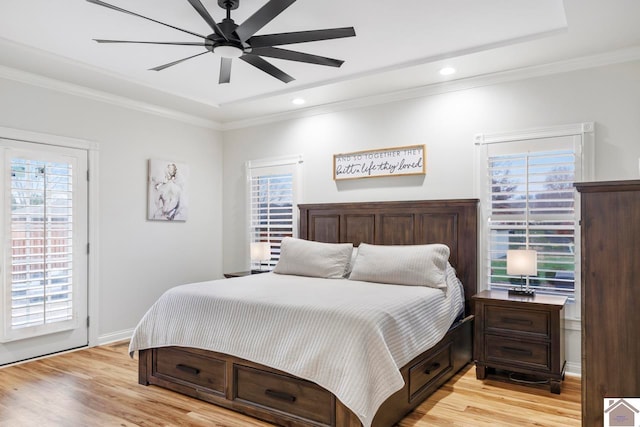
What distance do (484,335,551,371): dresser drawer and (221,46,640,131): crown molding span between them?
7.59ft

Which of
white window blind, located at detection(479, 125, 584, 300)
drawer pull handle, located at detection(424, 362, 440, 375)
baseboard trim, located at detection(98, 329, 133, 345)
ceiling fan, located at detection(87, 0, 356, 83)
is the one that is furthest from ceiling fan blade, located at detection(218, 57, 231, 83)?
baseboard trim, located at detection(98, 329, 133, 345)

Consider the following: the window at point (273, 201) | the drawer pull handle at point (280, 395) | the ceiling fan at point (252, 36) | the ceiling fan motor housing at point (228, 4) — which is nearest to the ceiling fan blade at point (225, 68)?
the ceiling fan at point (252, 36)

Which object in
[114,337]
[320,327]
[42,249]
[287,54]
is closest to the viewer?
[320,327]

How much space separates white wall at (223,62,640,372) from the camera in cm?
358

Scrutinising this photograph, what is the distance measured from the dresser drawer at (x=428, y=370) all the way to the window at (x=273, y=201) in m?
2.48

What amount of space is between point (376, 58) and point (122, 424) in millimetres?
3390

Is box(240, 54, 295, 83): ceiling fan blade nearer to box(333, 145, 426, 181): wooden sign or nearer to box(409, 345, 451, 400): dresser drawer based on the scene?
box(333, 145, 426, 181): wooden sign

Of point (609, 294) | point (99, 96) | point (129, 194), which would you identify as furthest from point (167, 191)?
point (609, 294)

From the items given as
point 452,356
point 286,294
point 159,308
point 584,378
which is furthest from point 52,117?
point 584,378

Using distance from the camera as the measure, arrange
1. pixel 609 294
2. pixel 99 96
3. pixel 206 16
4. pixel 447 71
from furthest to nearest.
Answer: pixel 99 96
pixel 447 71
pixel 206 16
pixel 609 294

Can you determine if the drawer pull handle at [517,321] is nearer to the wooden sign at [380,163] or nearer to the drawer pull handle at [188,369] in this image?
the wooden sign at [380,163]

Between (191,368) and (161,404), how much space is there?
0.30 m

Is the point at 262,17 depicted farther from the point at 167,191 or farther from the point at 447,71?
the point at 167,191

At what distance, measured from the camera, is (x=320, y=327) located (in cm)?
265
